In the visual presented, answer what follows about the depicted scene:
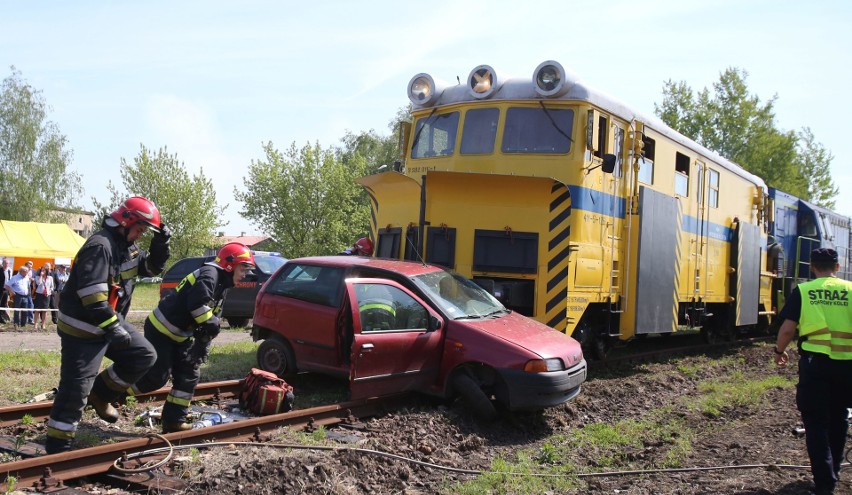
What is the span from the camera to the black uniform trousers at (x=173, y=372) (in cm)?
→ 586

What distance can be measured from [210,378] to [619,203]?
616 centimetres

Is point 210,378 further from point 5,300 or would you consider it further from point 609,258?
point 5,300

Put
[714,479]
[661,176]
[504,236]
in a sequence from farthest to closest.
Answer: [661,176]
[504,236]
[714,479]

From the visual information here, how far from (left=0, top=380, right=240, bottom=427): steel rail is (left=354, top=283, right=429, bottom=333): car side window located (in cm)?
184

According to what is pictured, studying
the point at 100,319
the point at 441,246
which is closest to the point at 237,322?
the point at 441,246

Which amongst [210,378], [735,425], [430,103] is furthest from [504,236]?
[210,378]

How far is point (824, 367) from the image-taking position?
5.25 metres

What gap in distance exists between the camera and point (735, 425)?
7680 mm

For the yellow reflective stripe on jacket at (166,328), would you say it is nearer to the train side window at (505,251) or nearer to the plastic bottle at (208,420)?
the plastic bottle at (208,420)

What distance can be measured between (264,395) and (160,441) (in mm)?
1524

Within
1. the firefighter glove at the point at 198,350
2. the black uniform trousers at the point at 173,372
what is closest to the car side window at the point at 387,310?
the firefighter glove at the point at 198,350

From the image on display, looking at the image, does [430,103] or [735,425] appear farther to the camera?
[430,103]

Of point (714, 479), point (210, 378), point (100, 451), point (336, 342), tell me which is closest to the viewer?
point (100, 451)

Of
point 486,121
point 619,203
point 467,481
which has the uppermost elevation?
point 486,121
